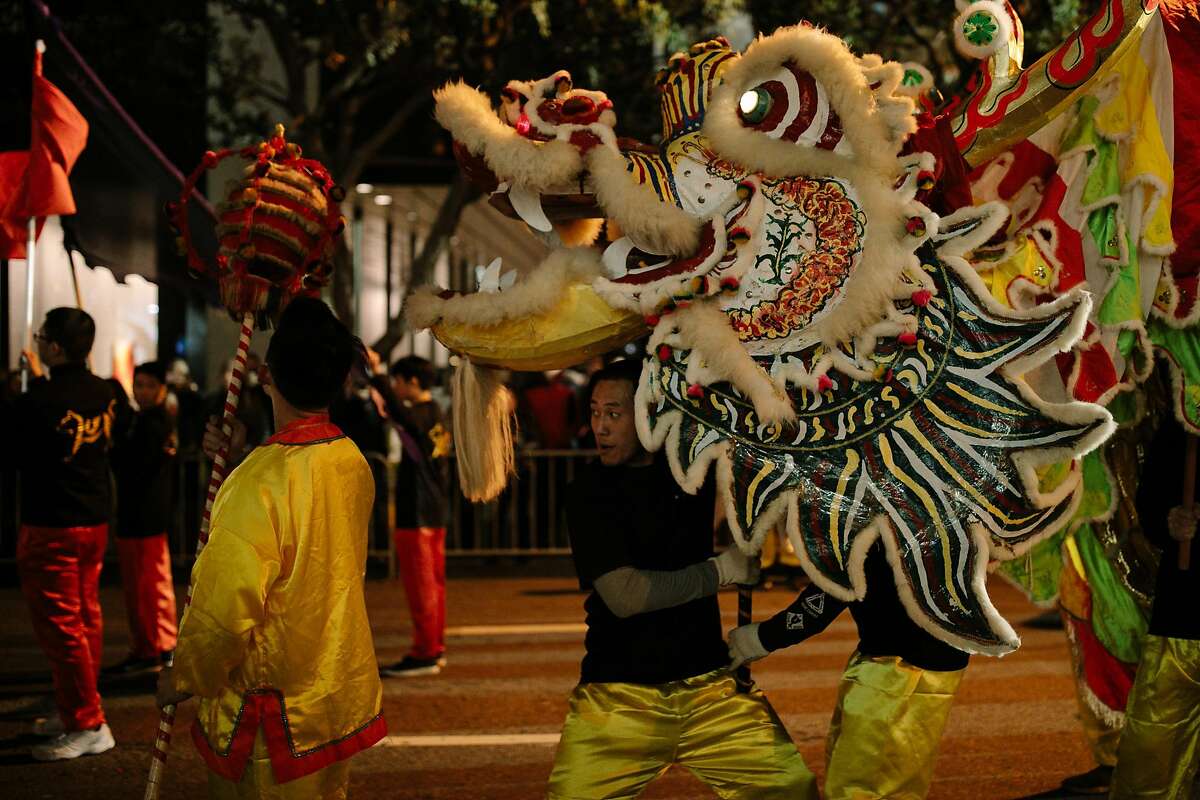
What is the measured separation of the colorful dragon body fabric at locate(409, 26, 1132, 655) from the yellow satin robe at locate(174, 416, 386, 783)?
0.65 m

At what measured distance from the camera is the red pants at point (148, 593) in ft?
24.3

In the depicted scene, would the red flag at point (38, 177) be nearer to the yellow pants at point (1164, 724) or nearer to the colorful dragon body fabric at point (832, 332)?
the colorful dragon body fabric at point (832, 332)

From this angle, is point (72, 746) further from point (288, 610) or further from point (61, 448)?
point (288, 610)

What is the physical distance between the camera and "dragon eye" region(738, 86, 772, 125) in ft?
11.6

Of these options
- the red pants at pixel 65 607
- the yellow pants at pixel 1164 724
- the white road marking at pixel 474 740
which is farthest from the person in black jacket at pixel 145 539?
the yellow pants at pixel 1164 724

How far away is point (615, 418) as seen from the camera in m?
3.66

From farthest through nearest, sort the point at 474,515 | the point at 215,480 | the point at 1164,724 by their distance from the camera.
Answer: the point at 474,515, the point at 1164,724, the point at 215,480

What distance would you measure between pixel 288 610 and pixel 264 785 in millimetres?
423

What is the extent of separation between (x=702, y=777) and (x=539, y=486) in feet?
30.6

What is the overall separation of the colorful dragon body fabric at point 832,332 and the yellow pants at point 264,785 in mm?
1164

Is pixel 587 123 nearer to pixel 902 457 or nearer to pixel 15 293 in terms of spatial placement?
pixel 902 457

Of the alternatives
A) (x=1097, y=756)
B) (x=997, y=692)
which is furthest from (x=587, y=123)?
(x=997, y=692)

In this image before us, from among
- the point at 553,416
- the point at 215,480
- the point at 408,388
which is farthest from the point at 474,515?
the point at 215,480

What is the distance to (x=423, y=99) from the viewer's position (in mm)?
12625
